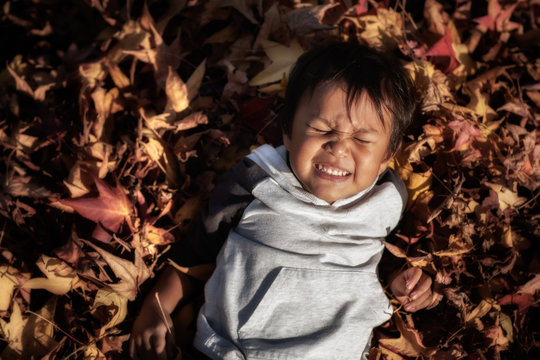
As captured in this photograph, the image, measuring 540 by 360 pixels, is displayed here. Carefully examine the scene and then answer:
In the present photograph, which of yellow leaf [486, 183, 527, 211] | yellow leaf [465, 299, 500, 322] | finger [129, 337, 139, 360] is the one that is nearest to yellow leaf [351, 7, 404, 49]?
yellow leaf [486, 183, 527, 211]

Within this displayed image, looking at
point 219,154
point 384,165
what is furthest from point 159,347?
point 384,165

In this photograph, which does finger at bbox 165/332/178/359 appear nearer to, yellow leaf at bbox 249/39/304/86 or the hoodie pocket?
the hoodie pocket

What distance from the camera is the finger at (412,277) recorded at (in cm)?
155

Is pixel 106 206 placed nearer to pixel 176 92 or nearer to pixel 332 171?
pixel 176 92

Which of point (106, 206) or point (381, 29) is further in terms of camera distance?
point (381, 29)

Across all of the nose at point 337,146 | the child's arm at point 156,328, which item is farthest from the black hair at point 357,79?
the child's arm at point 156,328

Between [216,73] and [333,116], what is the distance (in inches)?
31.3

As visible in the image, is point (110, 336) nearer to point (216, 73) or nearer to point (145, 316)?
point (145, 316)

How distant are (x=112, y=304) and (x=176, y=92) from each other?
0.81 m

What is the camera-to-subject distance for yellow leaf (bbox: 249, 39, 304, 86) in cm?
178

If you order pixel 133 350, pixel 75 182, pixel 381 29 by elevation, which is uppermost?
pixel 381 29

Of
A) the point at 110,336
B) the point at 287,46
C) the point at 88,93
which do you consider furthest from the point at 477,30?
the point at 110,336

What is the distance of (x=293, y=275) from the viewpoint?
148cm

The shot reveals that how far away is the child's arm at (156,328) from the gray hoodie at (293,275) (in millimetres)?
112
